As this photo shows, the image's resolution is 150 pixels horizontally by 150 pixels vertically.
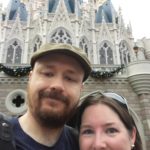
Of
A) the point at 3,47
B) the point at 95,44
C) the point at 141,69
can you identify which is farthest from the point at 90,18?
the point at 141,69

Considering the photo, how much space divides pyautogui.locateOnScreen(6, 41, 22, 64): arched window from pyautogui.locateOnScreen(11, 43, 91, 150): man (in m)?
23.2

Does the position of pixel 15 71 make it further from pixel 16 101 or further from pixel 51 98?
pixel 51 98

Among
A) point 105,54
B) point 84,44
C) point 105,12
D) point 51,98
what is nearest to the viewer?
point 51,98

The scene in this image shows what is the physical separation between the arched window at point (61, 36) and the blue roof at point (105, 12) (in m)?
6.20

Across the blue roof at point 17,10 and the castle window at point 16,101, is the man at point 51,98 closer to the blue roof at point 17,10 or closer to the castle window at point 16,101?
the castle window at point 16,101

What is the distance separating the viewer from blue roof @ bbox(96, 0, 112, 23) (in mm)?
29562

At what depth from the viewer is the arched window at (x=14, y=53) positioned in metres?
24.3

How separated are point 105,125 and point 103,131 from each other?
4 centimetres

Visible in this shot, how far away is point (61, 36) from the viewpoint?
24.8 meters

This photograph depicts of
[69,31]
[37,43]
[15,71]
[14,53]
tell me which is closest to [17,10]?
[37,43]

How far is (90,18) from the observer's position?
93.1ft

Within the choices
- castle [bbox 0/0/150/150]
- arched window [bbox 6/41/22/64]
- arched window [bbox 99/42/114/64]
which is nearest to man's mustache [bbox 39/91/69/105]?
castle [bbox 0/0/150/150]

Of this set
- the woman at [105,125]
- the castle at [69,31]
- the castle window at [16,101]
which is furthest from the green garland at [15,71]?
the castle at [69,31]

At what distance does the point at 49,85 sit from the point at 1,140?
0.47 metres
